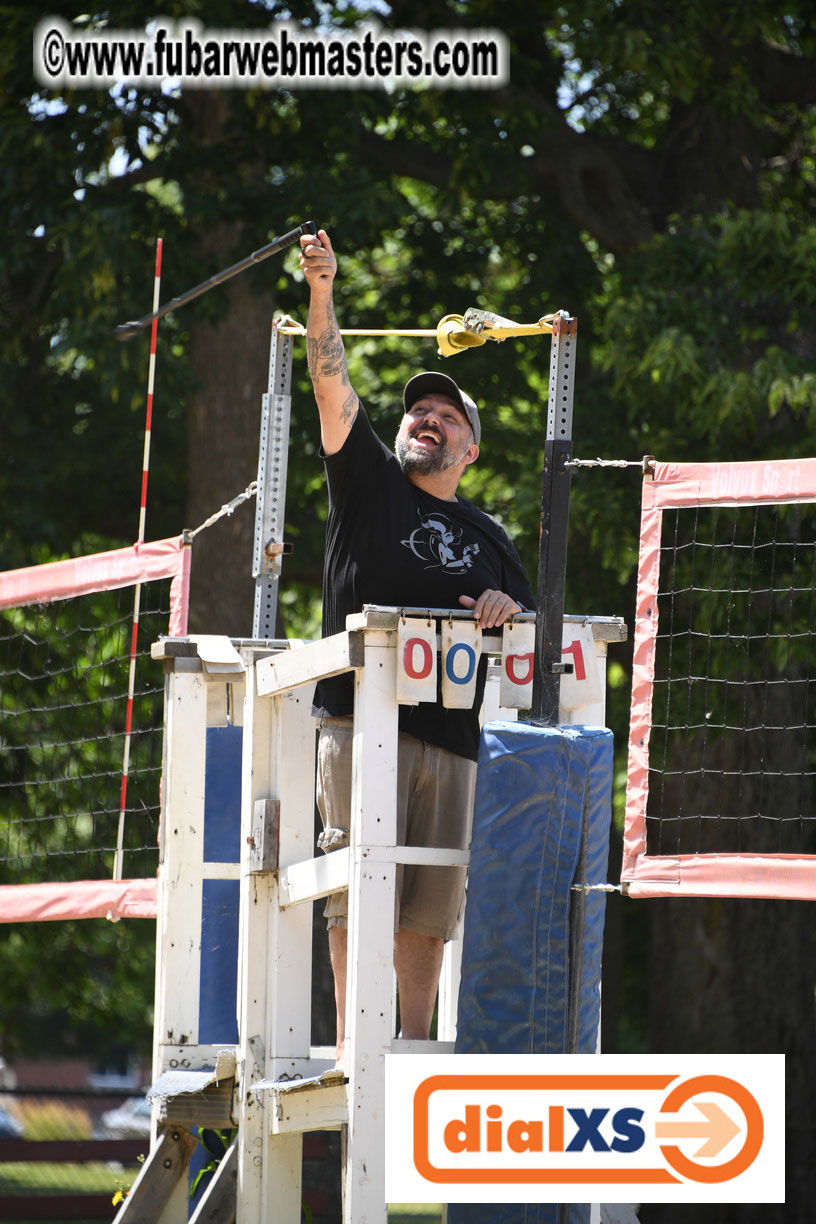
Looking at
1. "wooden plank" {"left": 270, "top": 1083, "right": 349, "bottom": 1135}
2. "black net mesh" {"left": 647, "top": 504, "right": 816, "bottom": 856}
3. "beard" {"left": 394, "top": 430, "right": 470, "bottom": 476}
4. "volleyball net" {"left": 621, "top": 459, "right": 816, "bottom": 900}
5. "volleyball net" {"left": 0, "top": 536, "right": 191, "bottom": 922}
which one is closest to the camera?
"wooden plank" {"left": 270, "top": 1083, "right": 349, "bottom": 1135}

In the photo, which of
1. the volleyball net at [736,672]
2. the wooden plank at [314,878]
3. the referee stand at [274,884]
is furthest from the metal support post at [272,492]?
the volleyball net at [736,672]

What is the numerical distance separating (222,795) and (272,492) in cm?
104

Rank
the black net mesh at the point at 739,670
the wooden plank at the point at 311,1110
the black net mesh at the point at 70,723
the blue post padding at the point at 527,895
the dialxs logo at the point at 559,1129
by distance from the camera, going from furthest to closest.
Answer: the black net mesh at the point at 70,723, the black net mesh at the point at 739,670, the wooden plank at the point at 311,1110, the blue post padding at the point at 527,895, the dialxs logo at the point at 559,1129

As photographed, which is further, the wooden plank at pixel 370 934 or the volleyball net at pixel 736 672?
the volleyball net at pixel 736 672

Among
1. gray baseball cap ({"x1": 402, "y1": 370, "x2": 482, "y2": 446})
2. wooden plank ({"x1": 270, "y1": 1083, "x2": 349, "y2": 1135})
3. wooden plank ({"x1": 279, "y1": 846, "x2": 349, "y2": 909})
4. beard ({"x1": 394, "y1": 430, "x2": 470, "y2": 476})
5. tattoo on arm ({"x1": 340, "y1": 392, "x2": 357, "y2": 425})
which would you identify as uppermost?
gray baseball cap ({"x1": 402, "y1": 370, "x2": 482, "y2": 446})

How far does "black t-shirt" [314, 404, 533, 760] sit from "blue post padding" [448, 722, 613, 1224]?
1.49 feet

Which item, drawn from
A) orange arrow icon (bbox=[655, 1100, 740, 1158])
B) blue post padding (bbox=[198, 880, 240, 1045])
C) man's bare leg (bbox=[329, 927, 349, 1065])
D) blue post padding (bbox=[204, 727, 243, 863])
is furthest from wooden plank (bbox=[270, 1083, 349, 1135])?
blue post padding (bbox=[204, 727, 243, 863])

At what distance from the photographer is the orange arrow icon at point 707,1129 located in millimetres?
Answer: 3863

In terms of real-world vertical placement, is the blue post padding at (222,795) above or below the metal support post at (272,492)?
below

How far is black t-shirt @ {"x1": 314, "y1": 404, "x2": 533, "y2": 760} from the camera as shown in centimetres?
439

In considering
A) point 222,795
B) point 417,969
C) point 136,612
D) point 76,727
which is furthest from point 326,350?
point 76,727

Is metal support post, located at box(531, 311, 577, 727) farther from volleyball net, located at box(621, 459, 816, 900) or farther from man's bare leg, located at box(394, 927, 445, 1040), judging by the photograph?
volleyball net, located at box(621, 459, 816, 900)

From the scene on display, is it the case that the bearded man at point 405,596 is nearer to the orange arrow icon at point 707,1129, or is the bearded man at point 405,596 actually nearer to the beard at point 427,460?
the beard at point 427,460

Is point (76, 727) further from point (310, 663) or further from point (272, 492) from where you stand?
point (310, 663)
